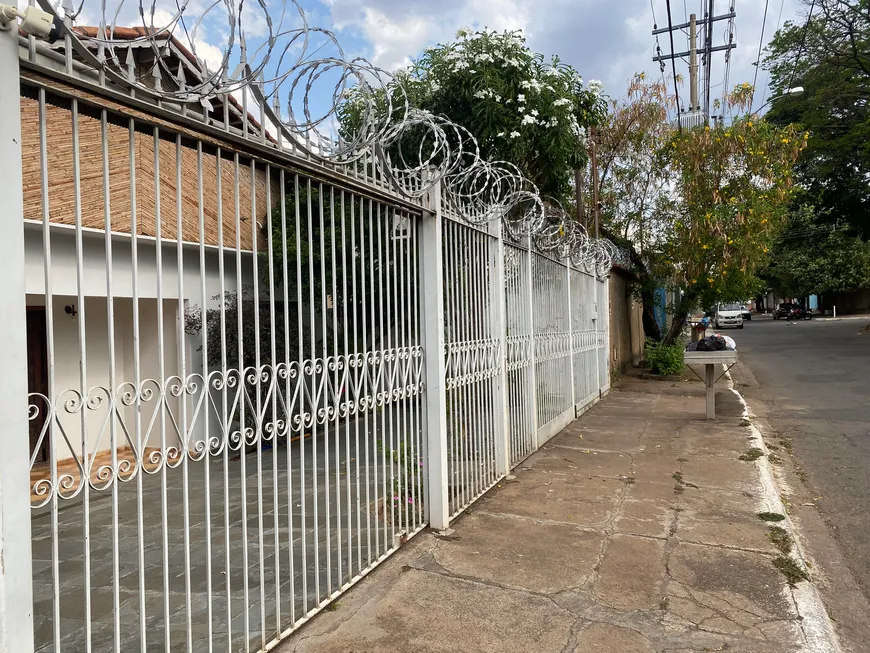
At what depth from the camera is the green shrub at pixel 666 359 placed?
14.4 metres

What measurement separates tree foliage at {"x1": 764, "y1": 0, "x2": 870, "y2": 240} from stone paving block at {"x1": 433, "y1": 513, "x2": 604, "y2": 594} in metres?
20.3

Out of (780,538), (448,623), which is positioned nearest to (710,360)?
(780,538)

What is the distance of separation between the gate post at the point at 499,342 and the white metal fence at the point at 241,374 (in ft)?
0.08

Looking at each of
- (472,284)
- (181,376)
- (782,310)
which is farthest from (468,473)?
(782,310)

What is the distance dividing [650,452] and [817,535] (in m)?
2.48

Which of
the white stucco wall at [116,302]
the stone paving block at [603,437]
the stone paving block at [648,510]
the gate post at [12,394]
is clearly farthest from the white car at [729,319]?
the gate post at [12,394]

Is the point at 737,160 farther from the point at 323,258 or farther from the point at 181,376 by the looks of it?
the point at 181,376

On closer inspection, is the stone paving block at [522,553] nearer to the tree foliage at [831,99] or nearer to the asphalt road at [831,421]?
the asphalt road at [831,421]

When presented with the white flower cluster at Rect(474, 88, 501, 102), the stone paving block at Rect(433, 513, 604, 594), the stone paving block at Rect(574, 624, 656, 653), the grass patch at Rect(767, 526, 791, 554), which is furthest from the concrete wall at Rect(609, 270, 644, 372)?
the stone paving block at Rect(574, 624, 656, 653)

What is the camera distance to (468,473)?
518 centimetres

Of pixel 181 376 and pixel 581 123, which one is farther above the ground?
pixel 581 123

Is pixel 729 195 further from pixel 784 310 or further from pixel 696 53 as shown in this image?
pixel 784 310

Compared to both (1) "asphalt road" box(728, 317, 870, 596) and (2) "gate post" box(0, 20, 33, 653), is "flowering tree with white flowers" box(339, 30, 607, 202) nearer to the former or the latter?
(1) "asphalt road" box(728, 317, 870, 596)

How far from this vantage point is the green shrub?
1438 centimetres
